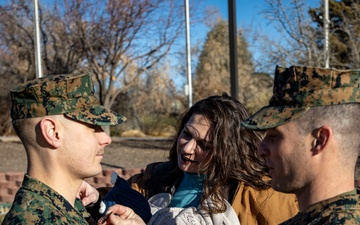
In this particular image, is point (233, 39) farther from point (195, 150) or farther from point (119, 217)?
point (119, 217)

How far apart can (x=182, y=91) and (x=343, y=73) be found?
2302 centimetres

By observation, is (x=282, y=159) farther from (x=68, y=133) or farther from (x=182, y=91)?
(x=182, y=91)

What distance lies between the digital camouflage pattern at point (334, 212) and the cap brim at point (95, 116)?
88cm

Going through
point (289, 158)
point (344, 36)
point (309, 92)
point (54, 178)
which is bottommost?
point (54, 178)

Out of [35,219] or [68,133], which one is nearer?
[35,219]

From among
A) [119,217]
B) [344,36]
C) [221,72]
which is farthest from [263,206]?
[221,72]

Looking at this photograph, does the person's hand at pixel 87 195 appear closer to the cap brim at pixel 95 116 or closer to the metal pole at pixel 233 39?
the cap brim at pixel 95 116

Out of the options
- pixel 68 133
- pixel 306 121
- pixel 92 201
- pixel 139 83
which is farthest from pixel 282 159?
pixel 139 83

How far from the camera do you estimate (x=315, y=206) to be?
195 cm

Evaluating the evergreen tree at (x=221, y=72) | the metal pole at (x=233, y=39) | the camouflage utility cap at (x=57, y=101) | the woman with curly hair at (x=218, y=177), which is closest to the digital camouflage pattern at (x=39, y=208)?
the camouflage utility cap at (x=57, y=101)

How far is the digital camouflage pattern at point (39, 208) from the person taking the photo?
211 cm

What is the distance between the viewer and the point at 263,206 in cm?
306

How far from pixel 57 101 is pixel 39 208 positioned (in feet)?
1.46

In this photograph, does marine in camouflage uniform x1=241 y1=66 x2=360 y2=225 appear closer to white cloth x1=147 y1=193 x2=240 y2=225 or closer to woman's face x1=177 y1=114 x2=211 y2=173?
white cloth x1=147 y1=193 x2=240 y2=225
